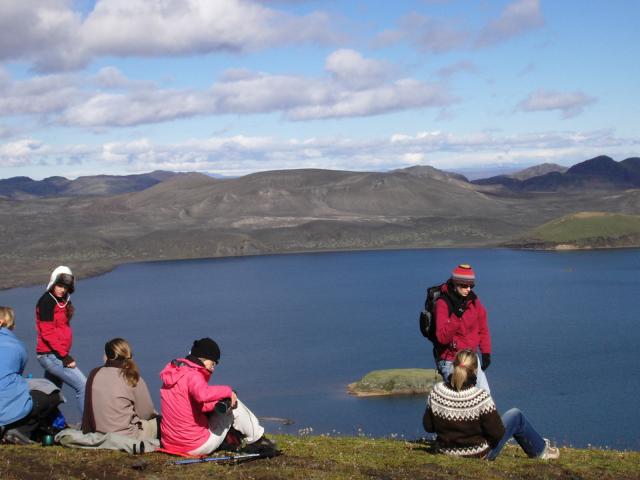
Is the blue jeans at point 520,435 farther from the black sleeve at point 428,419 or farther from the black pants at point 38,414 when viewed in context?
the black pants at point 38,414

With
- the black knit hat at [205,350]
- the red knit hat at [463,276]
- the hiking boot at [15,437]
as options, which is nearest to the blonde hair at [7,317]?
the hiking boot at [15,437]

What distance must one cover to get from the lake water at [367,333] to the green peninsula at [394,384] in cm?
100

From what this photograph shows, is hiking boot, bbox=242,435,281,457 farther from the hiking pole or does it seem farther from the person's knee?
the person's knee

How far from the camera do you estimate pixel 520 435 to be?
9727 millimetres

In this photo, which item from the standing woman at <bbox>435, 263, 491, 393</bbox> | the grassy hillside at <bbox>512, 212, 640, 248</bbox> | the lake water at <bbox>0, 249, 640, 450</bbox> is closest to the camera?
the standing woman at <bbox>435, 263, 491, 393</bbox>

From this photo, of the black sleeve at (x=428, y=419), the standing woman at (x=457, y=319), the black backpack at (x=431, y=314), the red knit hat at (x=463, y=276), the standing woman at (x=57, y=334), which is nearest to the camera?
the black sleeve at (x=428, y=419)

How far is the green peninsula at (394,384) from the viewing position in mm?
43719

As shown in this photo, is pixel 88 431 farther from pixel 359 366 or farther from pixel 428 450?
pixel 359 366

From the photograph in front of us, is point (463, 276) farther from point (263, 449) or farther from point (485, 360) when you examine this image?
point (263, 449)

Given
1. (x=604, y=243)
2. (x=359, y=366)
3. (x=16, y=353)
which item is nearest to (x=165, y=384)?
(x=16, y=353)

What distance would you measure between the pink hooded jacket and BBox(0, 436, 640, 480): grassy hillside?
0.86 ft

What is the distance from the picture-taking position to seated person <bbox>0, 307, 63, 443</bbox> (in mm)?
9812

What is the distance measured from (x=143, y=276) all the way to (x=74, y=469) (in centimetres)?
13481

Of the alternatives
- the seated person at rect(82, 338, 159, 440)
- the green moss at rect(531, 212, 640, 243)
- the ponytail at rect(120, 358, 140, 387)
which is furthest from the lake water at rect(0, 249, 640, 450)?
the green moss at rect(531, 212, 640, 243)
